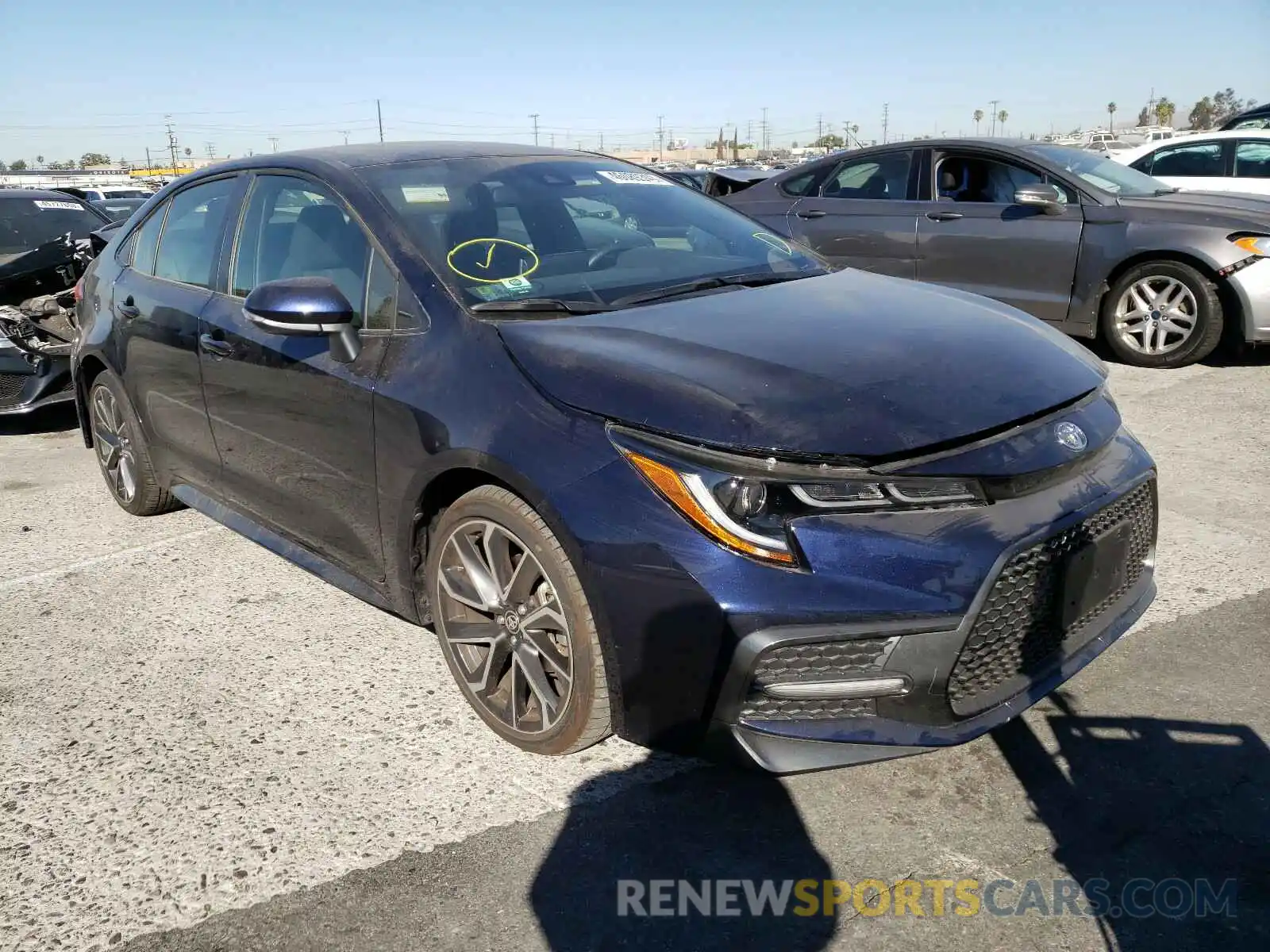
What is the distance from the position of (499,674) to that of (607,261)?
1.33 metres

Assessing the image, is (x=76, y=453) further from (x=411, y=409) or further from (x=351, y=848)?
(x=351, y=848)

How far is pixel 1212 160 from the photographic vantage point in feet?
33.8

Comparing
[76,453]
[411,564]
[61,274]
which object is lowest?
[76,453]

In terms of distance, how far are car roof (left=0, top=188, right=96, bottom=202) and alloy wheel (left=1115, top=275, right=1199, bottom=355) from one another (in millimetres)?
7827

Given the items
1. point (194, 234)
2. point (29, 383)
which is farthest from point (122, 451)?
point (29, 383)

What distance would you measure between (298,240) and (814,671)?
89.6 inches

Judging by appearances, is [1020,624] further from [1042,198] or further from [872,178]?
[872,178]

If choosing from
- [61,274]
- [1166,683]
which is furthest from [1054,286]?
[61,274]

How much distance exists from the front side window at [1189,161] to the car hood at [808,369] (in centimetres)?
895

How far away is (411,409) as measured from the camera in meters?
2.71

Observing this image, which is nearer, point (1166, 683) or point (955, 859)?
point (955, 859)

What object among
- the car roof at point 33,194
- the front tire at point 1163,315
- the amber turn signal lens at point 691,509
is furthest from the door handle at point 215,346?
the front tire at point 1163,315

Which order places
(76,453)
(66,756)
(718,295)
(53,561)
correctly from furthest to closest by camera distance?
1. (76,453)
2. (53,561)
3. (718,295)
4. (66,756)

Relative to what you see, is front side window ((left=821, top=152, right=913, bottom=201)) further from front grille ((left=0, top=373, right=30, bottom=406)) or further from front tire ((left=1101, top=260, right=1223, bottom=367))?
front grille ((left=0, top=373, right=30, bottom=406))
